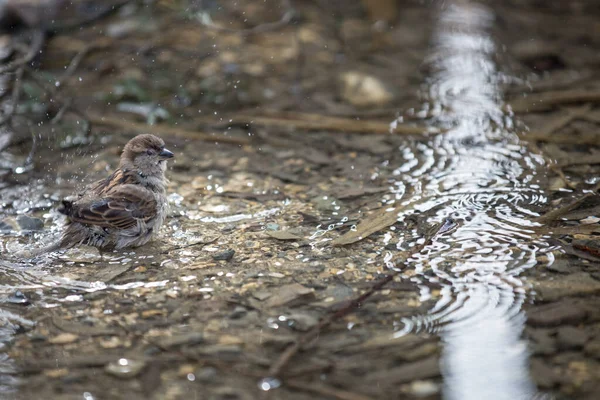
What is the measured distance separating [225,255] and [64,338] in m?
1.09

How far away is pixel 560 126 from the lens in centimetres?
582

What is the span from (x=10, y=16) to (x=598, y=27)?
6.26m

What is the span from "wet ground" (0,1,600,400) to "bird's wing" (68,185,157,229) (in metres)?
0.21

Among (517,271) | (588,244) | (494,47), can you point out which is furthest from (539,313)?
(494,47)

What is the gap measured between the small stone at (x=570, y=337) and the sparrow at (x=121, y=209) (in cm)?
250

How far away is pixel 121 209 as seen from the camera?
Answer: 4508 millimetres

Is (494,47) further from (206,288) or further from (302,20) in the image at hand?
(206,288)

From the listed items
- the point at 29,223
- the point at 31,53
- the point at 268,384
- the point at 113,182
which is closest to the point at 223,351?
the point at 268,384

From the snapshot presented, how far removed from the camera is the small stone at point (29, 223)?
467 centimetres

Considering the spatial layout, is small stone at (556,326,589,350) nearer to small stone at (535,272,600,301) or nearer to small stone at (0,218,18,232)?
small stone at (535,272,600,301)

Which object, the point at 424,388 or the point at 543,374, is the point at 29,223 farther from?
the point at 543,374

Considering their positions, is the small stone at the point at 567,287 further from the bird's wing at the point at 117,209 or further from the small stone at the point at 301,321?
the bird's wing at the point at 117,209

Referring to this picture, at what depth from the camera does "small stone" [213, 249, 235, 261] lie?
4.23 metres

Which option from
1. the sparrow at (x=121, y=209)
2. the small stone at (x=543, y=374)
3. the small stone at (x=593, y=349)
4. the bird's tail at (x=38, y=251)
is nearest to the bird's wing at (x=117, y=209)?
the sparrow at (x=121, y=209)
